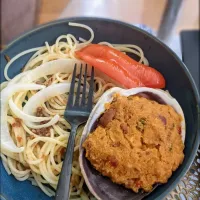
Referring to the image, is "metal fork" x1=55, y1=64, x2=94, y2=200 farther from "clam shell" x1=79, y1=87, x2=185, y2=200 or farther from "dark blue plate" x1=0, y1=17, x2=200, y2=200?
"dark blue plate" x1=0, y1=17, x2=200, y2=200

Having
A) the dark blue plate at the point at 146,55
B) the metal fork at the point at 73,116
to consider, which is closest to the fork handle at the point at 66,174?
the metal fork at the point at 73,116

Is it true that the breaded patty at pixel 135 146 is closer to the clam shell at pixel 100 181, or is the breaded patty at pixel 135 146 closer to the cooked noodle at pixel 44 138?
the clam shell at pixel 100 181

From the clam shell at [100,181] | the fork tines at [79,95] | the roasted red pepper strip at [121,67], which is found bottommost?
the clam shell at [100,181]

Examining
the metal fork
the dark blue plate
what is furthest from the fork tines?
the dark blue plate

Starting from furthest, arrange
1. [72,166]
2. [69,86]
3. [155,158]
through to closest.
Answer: [69,86] < [72,166] < [155,158]

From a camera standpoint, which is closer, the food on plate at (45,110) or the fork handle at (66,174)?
the fork handle at (66,174)

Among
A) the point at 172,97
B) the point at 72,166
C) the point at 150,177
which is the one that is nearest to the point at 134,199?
the point at 150,177

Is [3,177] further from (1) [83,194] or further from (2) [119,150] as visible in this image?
(2) [119,150]
